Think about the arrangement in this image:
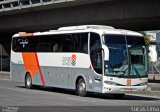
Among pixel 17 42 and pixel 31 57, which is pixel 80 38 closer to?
pixel 31 57

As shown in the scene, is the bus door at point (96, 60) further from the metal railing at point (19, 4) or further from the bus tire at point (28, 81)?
the metal railing at point (19, 4)

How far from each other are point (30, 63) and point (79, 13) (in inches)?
533

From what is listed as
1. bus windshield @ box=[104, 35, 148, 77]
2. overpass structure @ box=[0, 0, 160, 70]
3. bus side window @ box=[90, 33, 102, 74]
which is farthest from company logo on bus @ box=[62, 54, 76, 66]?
overpass structure @ box=[0, 0, 160, 70]

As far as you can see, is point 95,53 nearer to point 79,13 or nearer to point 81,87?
point 81,87

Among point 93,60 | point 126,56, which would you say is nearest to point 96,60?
point 93,60

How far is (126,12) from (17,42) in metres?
9.79

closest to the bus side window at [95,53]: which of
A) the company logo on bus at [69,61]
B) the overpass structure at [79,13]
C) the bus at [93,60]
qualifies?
the bus at [93,60]

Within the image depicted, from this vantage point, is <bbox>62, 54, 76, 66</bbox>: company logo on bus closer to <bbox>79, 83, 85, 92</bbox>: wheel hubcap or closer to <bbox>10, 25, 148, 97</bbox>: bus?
<bbox>10, 25, 148, 97</bbox>: bus

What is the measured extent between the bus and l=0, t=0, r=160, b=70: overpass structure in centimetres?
1011

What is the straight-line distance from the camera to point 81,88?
23422 mm

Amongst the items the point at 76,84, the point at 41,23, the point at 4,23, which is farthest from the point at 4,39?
the point at 76,84

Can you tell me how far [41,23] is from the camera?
151 ft

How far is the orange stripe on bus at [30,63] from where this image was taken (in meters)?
27.7

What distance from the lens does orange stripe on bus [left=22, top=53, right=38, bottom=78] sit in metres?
27.7
